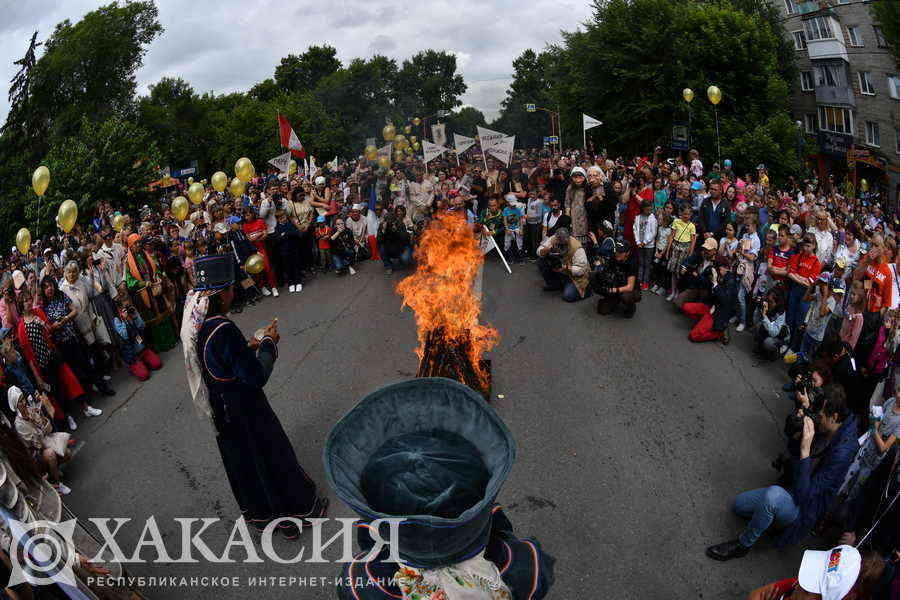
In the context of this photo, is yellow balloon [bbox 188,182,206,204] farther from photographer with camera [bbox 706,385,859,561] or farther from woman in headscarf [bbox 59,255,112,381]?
photographer with camera [bbox 706,385,859,561]

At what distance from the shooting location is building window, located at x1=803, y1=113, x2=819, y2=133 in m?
32.1

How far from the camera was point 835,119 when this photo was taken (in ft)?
98.0

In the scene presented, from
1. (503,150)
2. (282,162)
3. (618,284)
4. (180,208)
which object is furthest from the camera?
(282,162)

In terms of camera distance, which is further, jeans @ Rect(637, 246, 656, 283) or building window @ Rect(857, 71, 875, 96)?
building window @ Rect(857, 71, 875, 96)

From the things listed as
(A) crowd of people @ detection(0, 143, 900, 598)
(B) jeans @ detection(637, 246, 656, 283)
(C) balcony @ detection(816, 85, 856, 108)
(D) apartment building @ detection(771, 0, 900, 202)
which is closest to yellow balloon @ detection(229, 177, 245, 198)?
(A) crowd of people @ detection(0, 143, 900, 598)

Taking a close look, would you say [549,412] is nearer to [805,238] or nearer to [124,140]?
[805,238]

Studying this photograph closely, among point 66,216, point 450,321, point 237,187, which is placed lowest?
point 450,321

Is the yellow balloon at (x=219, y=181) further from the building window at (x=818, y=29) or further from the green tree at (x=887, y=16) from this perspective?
the building window at (x=818, y=29)

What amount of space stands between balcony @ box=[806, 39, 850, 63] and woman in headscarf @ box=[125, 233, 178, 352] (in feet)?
99.7

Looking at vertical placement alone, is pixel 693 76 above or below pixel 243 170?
below

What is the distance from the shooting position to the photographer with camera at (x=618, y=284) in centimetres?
982

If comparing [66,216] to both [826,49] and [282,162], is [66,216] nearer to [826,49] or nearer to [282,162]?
[282,162]

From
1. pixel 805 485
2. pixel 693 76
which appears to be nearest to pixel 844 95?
pixel 693 76

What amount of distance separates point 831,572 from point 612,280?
258 inches
